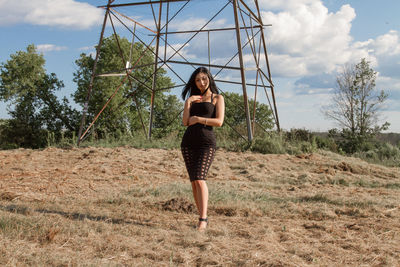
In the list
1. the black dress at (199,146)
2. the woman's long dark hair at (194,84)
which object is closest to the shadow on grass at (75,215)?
the black dress at (199,146)

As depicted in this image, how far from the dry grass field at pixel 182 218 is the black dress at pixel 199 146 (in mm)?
646

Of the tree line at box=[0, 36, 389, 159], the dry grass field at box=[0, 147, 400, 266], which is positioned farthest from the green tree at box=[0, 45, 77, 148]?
the dry grass field at box=[0, 147, 400, 266]

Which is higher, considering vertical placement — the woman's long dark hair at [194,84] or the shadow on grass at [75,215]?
the woman's long dark hair at [194,84]

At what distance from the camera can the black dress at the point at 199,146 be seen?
13.7 ft

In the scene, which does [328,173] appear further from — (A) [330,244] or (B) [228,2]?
(B) [228,2]

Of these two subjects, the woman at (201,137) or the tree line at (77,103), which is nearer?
the woman at (201,137)

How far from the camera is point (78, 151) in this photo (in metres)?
11.0

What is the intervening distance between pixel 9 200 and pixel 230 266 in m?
3.96

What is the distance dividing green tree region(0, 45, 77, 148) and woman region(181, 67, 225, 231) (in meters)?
20.4

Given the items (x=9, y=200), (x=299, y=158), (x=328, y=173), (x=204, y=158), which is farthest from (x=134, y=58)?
(x=204, y=158)

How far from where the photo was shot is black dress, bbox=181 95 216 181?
418 centimetres

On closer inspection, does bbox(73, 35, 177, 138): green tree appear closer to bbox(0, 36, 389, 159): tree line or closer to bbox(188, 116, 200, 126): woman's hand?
bbox(0, 36, 389, 159): tree line

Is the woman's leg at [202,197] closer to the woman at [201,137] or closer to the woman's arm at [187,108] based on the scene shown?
the woman at [201,137]

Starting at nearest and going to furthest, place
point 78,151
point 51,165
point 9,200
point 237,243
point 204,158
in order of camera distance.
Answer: point 237,243 → point 204,158 → point 9,200 → point 51,165 → point 78,151
